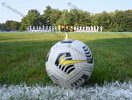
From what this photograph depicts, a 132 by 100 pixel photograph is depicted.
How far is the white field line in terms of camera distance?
21.6ft

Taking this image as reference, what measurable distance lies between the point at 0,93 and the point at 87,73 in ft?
5.83

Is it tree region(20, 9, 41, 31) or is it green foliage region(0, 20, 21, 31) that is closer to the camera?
tree region(20, 9, 41, 31)

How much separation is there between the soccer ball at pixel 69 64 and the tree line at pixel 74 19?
44301 millimetres

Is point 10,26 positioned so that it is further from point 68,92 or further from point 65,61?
point 68,92

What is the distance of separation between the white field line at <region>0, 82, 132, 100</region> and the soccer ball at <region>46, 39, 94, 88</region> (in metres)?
0.22

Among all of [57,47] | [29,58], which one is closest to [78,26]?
[29,58]

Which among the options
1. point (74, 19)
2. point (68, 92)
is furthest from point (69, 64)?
point (74, 19)

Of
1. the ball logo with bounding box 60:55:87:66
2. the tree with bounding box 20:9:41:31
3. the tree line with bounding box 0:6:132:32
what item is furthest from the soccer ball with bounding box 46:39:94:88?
the tree with bounding box 20:9:41:31

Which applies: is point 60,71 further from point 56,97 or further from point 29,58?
point 29,58

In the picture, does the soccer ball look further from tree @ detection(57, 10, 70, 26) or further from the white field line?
tree @ detection(57, 10, 70, 26)

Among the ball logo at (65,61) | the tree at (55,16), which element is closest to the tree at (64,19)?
the tree at (55,16)

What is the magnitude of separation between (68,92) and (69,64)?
55cm

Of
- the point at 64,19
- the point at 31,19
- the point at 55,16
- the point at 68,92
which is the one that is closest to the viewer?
the point at 68,92

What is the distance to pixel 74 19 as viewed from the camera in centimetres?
5522
